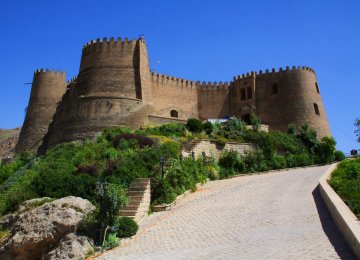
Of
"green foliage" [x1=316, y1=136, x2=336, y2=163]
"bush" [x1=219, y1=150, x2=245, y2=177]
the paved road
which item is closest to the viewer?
the paved road

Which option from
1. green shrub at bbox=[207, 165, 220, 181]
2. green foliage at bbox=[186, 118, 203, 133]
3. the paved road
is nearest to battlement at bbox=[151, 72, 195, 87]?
green foliage at bbox=[186, 118, 203, 133]

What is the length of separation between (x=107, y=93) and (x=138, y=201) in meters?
18.3

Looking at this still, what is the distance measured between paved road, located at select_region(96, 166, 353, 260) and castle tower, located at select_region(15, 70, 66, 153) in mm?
23362

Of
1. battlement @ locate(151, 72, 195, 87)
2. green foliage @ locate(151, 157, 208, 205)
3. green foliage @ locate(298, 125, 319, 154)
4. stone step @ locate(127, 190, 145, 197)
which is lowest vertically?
stone step @ locate(127, 190, 145, 197)

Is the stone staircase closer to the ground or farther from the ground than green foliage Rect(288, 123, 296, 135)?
closer to the ground

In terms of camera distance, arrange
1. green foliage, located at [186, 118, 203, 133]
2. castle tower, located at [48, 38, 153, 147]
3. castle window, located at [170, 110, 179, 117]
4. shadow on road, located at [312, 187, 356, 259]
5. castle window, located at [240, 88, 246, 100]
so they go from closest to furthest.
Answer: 1. shadow on road, located at [312, 187, 356, 259]
2. green foliage, located at [186, 118, 203, 133]
3. castle tower, located at [48, 38, 153, 147]
4. castle window, located at [170, 110, 179, 117]
5. castle window, located at [240, 88, 246, 100]

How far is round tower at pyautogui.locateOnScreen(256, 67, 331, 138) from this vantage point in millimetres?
32219

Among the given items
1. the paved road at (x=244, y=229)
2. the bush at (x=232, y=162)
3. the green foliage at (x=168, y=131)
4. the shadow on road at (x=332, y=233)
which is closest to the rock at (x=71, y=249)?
the paved road at (x=244, y=229)

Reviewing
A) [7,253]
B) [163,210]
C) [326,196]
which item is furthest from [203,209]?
[7,253]

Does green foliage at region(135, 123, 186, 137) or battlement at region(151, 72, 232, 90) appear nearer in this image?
green foliage at region(135, 123, 186, 137)

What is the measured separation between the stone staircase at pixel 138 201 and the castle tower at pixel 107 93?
576 inches

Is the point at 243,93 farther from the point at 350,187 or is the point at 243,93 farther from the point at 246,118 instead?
the point at 350,187

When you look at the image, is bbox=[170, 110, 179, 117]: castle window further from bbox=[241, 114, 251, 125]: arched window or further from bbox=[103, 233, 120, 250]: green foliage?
bbox=[103, 233, 120, 250]: green foliage

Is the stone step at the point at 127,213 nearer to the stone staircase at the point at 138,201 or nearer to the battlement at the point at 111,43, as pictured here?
the stone staircase at the point at 138,201
